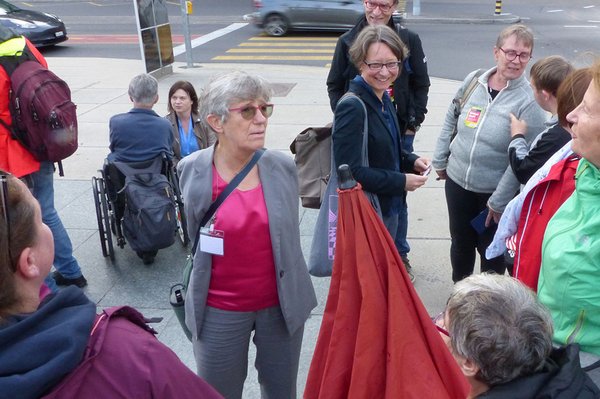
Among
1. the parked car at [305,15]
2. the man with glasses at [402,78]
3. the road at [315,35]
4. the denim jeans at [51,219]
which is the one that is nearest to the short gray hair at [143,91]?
the denim jeans at [51,219]

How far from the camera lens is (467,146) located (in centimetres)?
385

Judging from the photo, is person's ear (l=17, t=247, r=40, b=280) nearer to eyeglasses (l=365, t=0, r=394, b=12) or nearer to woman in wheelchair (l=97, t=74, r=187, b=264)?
woman in wheelchair (l=97, t=74, r=187, b=264)

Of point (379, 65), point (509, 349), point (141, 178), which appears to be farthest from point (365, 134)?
point (141, 178)

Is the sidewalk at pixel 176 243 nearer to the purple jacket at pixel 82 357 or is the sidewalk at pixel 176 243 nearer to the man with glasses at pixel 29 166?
the man with glasses at pixel 29 166

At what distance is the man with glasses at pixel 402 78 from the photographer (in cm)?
466

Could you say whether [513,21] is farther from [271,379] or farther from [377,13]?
[271,379]

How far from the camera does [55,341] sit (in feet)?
4.42

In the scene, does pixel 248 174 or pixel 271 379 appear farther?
pixel 271 379

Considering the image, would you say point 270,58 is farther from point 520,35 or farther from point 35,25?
point 520,35

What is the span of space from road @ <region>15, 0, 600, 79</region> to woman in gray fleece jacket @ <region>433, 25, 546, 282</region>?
8256mm

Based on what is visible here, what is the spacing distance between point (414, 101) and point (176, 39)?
13.5 metres

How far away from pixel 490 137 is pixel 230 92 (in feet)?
5.72

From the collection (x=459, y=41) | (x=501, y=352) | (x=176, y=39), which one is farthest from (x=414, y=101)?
(x=176, y=39)

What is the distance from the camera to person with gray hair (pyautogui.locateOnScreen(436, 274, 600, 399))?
1.83m
